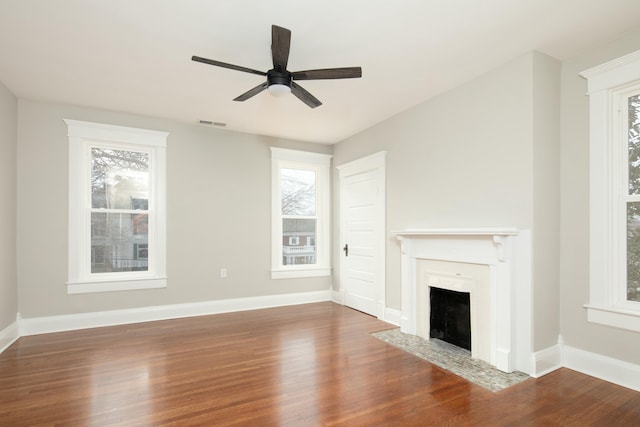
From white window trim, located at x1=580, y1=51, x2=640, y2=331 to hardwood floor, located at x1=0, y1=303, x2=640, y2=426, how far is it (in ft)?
2.09

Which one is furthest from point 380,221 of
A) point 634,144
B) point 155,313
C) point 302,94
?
point 155,313

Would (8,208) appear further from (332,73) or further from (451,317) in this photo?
(451,317)

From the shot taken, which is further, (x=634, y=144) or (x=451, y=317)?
(x=451, y=317)

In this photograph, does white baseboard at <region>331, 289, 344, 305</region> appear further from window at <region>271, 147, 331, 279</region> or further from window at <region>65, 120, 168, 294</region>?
window at <region>65, 120, 168, 294</region>

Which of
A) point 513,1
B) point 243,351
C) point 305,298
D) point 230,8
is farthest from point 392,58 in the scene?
point 305,298

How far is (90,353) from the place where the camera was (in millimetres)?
3320

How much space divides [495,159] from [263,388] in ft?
9.45

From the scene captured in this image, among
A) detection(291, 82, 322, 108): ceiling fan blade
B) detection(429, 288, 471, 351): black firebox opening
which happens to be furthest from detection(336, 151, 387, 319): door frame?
detection(291, 82, 322, 108): ceiling fan blade

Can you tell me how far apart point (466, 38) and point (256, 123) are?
116 inches

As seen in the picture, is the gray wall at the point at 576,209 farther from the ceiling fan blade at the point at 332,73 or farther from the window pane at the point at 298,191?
the window pane at the point at 298,191

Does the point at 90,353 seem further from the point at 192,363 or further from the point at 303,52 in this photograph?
the point at 303,52

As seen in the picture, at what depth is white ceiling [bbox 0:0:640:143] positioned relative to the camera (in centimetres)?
232

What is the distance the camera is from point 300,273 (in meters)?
5.52

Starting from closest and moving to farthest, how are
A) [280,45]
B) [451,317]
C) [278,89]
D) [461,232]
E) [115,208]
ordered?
A: [280,45], [278,89], [461,232], [451,317], [115,208]
